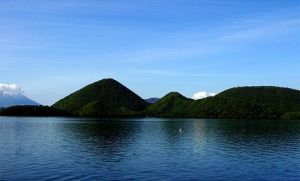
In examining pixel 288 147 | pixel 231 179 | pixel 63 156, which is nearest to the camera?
pixel 231 179

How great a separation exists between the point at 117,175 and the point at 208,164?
57.2 feet

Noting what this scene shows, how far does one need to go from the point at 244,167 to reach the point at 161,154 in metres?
19.9

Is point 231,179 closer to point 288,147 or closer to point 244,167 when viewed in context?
point 244,167

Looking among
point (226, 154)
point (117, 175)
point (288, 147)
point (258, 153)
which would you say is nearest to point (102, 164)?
point (117, 175)

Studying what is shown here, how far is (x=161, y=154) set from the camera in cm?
8081

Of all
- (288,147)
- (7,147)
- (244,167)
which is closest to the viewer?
(244,167)

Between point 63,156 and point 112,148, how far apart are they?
1761 centimetres

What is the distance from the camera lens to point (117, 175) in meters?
56.2

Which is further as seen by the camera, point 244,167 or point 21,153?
point 21,153

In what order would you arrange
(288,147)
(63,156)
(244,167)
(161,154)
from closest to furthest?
(244,167) → (63,156) → (161,154) → (288,147)

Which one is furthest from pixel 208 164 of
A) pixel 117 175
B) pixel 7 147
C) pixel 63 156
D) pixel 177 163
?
pixel 7 147

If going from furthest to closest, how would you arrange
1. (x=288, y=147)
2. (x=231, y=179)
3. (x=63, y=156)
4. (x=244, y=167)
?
(x=288, y=147), (x=63, y=156), (x=244, y=167), (x=231, y=179)

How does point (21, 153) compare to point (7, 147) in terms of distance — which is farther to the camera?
point (7, 147)

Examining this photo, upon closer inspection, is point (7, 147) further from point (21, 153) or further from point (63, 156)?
point (63, 156)
